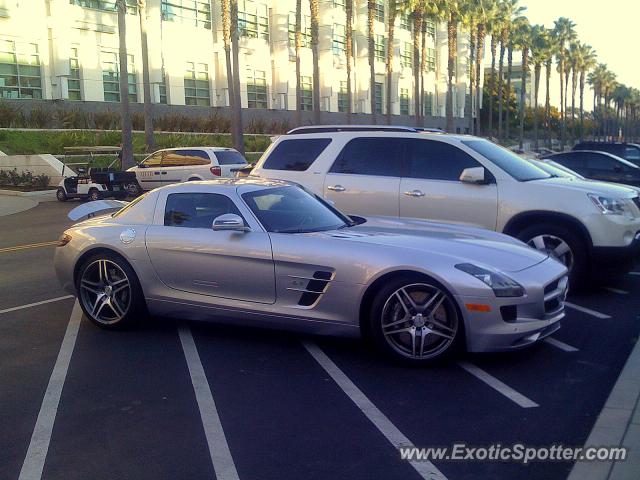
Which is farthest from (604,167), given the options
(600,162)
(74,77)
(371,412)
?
(74,77)

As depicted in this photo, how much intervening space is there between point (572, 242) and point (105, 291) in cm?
516

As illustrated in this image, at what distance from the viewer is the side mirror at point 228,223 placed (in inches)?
254

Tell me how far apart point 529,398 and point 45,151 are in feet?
98.8

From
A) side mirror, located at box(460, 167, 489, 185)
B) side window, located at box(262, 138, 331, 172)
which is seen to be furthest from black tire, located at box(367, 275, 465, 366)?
side window, located at box(262, 138, 331, 172)

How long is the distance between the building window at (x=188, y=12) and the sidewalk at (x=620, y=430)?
43914 mm

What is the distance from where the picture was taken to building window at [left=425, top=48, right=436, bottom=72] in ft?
251

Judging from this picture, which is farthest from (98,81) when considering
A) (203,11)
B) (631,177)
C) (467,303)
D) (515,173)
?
(467,303)

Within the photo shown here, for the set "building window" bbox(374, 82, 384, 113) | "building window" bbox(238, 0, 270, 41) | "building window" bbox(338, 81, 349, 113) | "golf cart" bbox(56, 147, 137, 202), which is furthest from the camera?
"building window" bbox(374, 82, 384, 113)

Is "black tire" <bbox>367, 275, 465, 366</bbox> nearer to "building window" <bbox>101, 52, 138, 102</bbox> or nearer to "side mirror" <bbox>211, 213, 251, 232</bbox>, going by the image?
"side mirror" <bbox>211, 213, 251, 232</bbox>

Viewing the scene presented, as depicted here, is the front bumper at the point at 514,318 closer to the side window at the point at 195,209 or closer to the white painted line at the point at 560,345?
the white painted line at the point at 560,345

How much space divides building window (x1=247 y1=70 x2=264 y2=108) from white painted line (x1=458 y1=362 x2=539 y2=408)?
1883 inches

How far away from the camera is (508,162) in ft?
30.5

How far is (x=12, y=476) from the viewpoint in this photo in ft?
13.8

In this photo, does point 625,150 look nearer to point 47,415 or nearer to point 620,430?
point 620,430
